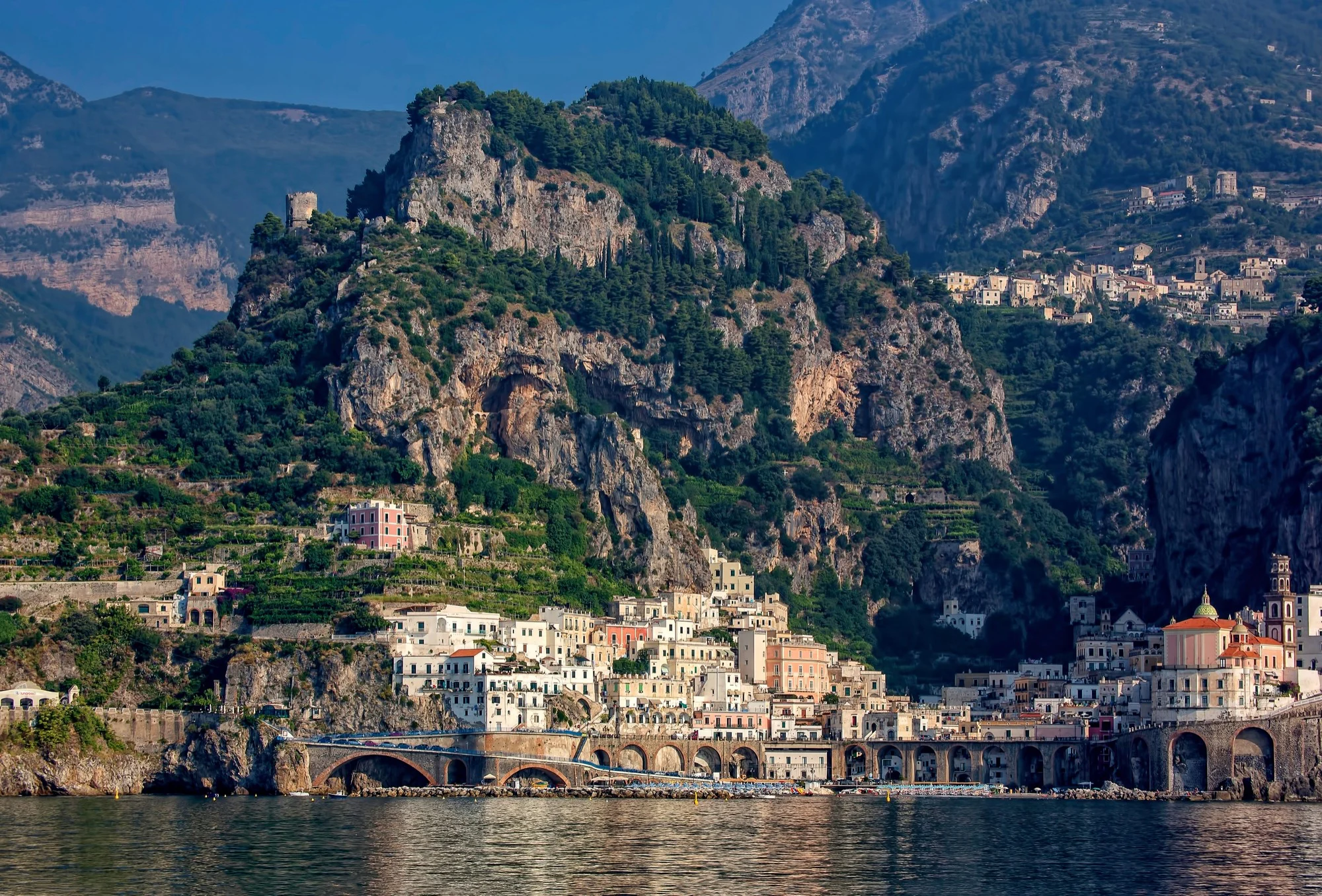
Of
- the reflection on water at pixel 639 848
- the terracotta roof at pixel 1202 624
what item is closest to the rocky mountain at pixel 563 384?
the reflection on water at pixel 639 848

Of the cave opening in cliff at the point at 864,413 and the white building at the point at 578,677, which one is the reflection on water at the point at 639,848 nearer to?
the white building at the point at 578,677

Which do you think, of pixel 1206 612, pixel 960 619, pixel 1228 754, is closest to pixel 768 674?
pixel 960 619

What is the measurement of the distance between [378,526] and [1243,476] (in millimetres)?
57703

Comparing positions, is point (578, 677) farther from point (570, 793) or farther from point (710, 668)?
point (570, 793)

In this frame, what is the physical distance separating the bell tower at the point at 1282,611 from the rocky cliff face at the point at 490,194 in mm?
63778

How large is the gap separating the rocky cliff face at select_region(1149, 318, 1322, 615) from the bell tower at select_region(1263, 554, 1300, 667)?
10.8 ft

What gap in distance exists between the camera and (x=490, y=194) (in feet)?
613

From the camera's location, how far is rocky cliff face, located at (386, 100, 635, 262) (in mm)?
183375

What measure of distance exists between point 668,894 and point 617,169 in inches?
4808

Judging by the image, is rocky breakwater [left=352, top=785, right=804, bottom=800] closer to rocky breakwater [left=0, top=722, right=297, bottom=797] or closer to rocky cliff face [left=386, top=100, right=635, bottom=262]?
rocky breakwater [left=0, top=722, right=297, bottom=797]

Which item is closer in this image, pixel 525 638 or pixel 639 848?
pixel 639 848

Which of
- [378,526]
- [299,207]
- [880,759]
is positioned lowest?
[880,759]

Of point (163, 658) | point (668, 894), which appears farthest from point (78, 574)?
point (668, 894)

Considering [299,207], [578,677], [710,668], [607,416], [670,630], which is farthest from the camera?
[299,207]
